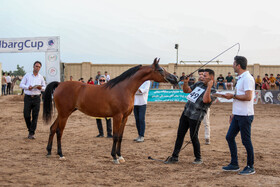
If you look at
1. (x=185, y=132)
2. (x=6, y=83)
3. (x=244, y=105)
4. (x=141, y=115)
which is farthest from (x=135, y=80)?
(x=6, y=83)

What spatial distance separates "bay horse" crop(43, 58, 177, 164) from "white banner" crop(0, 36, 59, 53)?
43.0ft

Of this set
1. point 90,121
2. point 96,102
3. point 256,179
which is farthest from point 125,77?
point 90,121

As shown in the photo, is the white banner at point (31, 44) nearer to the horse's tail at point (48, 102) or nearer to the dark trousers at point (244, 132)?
the horse's tail at point (48, 102)

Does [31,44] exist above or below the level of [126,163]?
above

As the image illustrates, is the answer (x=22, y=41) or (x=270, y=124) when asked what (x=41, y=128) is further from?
(x=22, y=41)

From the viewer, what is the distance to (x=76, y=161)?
6.13 meters

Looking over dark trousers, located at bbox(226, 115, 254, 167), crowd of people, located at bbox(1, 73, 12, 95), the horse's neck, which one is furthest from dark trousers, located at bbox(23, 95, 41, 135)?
crowd of people, located at bbox(1, 73, 12, 95)

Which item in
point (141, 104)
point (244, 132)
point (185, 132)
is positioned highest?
point (141, 104)

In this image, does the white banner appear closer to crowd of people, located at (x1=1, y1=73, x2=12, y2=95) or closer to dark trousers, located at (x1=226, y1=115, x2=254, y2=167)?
crowd of people, located at (x1=1, y1=73, x2=12, y2=95)

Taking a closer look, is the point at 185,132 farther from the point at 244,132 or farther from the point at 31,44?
the point at 31,44

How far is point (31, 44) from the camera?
19078 millimetres

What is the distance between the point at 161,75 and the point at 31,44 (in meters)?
14.9

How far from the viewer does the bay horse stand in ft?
20.8

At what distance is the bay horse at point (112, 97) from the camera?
633cm
